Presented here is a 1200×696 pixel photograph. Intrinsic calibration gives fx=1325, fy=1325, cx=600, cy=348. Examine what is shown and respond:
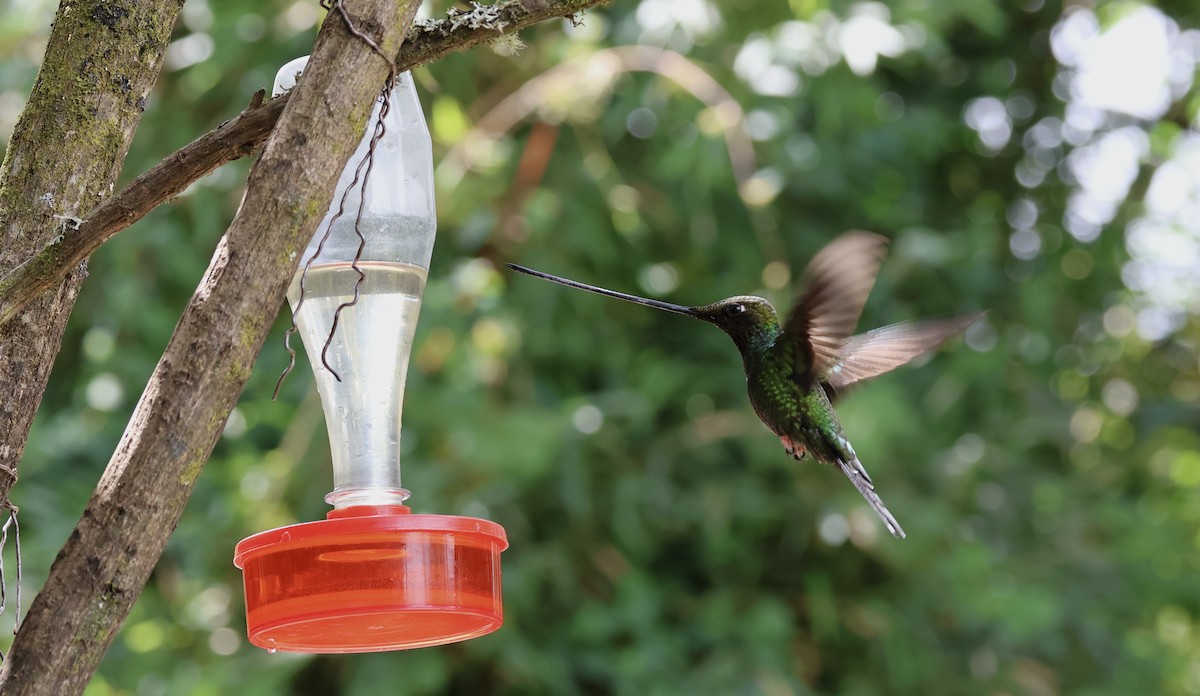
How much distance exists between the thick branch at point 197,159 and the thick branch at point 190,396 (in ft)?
0.38

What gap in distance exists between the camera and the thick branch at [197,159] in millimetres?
1303

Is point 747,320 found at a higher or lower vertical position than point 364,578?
higher

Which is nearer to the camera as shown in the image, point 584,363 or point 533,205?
point 533,205

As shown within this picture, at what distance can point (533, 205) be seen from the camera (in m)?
4.49

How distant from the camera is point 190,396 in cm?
121

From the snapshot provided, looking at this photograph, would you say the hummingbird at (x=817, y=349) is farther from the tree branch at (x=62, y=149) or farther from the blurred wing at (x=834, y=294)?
the tree branch at (x=62, y=149)

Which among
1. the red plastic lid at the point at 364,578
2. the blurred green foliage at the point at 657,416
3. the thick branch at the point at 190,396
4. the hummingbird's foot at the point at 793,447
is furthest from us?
the blurred green foliage at the point at 657,416

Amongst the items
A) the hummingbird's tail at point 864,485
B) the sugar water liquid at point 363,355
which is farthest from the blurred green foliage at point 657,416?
the sugar water liquid at point 363,355

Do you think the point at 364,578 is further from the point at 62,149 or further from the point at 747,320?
the point at 747,320

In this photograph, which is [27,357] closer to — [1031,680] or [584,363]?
[584,363]

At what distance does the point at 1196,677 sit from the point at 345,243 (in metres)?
6.49

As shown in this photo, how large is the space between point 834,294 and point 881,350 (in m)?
0.38

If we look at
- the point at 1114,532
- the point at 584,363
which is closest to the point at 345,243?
the point at 584,363

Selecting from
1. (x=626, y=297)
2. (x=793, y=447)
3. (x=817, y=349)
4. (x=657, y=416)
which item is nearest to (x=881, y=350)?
(x=817, y=349)
